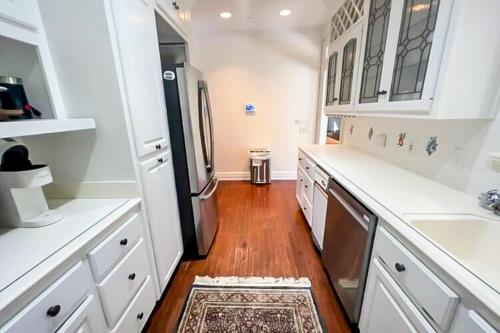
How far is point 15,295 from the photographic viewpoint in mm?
600

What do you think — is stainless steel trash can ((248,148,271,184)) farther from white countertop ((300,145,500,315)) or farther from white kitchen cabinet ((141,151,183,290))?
white kitchen cabinet ((141,151,183,290))

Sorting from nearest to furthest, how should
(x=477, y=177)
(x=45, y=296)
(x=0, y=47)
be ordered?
(x=45, y=296)
(x=0, y=47)
(x=477, y=177)

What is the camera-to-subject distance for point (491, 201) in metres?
1.01

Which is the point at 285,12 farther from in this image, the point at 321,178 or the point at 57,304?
the point at 57,304

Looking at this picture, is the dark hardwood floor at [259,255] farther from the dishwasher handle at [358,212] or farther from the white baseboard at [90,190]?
the white baseboard at [90,190]

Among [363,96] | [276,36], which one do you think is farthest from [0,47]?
[276,36]

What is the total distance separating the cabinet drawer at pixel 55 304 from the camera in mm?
632

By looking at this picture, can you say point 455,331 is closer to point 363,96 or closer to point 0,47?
point 363,96

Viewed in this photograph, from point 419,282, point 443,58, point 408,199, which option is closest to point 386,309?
point 419,282

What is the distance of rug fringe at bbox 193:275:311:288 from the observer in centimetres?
171

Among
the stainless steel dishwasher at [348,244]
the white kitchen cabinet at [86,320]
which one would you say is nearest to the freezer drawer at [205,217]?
the white kitchen cabinet at [86,320]

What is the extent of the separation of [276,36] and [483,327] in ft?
13.2

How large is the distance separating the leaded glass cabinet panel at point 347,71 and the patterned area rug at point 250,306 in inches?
70.6

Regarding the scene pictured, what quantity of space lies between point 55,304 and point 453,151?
2123 millimetres
